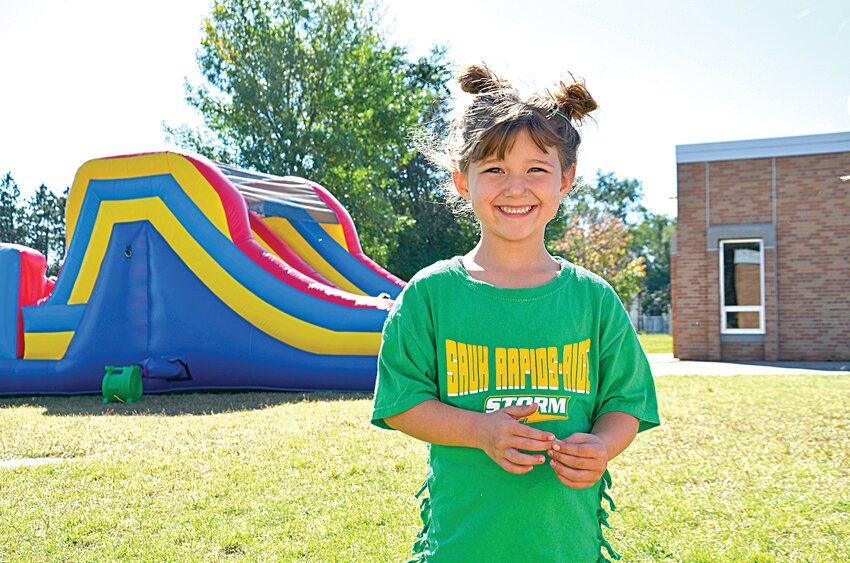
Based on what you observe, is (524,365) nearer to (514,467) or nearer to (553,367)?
(553,367)

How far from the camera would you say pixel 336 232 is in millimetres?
10961

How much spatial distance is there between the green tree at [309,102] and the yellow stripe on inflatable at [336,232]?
10580 mm

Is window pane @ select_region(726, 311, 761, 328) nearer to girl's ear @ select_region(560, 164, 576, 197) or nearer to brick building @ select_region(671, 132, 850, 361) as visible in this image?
brick building @ select_region(671, 132, 850, 361)

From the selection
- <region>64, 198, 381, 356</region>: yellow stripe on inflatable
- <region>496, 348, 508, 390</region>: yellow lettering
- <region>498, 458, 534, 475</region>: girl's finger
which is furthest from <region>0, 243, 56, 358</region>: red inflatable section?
<region>498, 458, 534, 475</region>: girl's finger

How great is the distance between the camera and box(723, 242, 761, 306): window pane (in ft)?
49.7

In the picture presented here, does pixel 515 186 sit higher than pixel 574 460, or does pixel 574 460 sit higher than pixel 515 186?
pixel 515 186

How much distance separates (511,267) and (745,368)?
12350 mm

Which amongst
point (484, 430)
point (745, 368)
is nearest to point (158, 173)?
point (484, 430)

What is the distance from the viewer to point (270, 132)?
2161cm

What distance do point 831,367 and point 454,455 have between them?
13.3m

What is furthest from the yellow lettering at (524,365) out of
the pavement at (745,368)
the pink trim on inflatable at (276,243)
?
the pavement at (745,368)

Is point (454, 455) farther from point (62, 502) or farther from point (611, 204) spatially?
point (611, 204)

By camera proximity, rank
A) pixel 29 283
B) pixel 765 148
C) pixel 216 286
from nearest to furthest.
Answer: pixel 216 286 < pixel 29 283 < pixel 765 148

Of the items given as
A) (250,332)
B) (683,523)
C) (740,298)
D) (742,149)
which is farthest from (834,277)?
(683,523)
